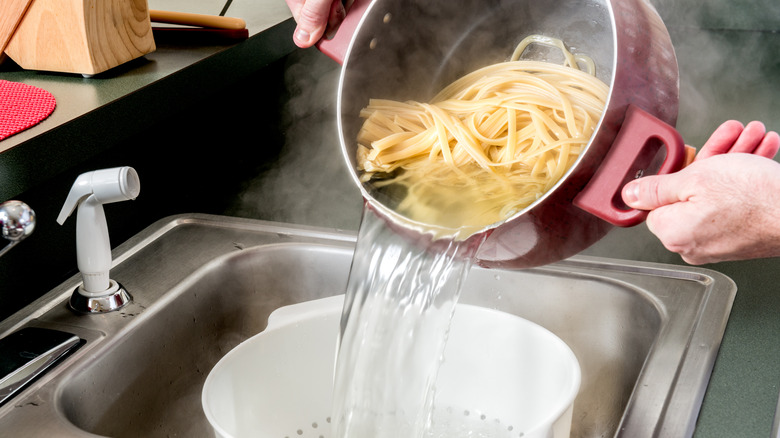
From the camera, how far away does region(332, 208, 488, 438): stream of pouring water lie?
0.95m

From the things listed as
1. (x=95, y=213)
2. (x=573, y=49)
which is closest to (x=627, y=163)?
(x=573, y=49)

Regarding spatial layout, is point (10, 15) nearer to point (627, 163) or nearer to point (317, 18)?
point (317, 18)

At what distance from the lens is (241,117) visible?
1.61 metres

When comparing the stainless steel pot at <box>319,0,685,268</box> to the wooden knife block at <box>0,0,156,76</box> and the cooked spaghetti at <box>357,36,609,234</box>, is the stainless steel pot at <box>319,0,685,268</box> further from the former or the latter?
the wooden knife block at <box>0,0,156,76</box>

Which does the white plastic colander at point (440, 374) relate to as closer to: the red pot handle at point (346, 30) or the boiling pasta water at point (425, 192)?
the boiling pasta water at point (425, 192)

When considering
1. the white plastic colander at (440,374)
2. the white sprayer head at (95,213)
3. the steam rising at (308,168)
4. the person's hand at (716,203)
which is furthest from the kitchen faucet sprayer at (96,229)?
the person's hand at (716,203)

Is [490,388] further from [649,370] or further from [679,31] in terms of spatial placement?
[679,31]

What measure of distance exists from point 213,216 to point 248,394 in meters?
0.41

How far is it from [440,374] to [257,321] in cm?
33

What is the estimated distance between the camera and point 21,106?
38.8 inches

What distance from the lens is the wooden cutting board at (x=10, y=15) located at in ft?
3.40

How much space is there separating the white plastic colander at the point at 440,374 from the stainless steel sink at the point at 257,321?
0.10 meters

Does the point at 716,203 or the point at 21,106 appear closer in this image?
the point at 716,203

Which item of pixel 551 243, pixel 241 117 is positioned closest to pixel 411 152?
pixel 551 243
